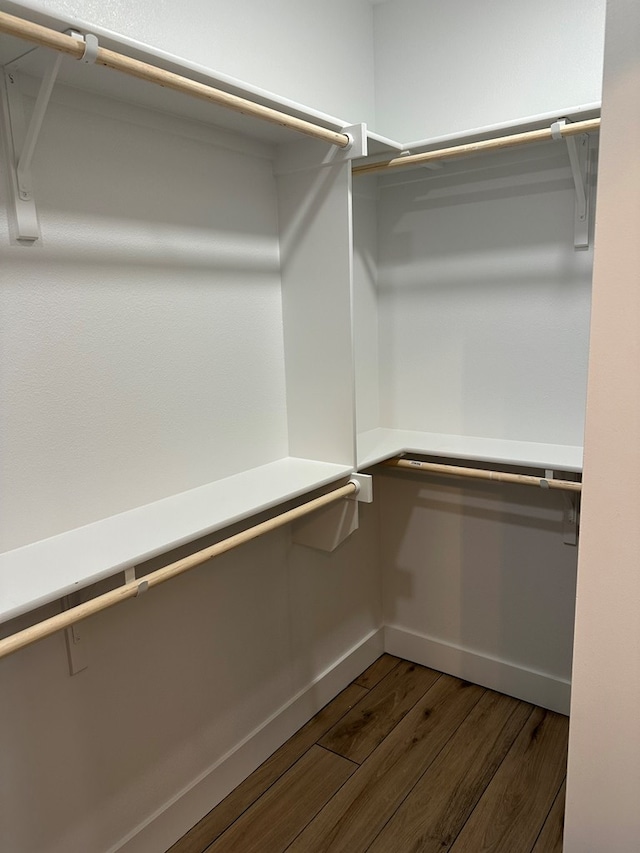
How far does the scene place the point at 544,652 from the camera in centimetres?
226

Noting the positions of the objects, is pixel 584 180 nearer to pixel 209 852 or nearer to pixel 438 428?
pixel 438 428

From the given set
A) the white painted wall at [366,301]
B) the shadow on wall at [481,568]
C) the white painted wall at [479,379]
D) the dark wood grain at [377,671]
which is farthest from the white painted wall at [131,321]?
the dark wood grain at [377,671]

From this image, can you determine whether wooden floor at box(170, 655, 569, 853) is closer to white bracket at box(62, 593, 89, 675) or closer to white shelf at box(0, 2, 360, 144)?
white bracket at box(62, 593, 89, 675)

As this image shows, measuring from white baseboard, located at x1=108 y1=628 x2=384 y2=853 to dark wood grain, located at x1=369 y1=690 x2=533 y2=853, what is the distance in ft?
1.47

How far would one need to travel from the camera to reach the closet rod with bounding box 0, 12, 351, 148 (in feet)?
3.28

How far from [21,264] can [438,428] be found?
1.52 metres

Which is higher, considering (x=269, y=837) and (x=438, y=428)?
(x=438, y=428)

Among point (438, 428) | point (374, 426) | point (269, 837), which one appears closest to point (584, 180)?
point (438, 428)

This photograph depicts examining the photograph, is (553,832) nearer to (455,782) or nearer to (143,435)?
(455,782)

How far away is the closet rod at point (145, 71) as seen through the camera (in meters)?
1.00

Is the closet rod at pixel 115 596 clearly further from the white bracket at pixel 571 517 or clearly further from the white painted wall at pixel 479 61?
the white painted wall at pixel 479 61

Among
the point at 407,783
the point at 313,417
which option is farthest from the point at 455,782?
the point at 313,417

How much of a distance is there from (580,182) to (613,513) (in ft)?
4.00

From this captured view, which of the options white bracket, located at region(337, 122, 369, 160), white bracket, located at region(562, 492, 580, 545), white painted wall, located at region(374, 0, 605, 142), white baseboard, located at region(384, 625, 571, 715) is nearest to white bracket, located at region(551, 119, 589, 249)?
white painted wall, located at region(374, 0, 605, 142)
